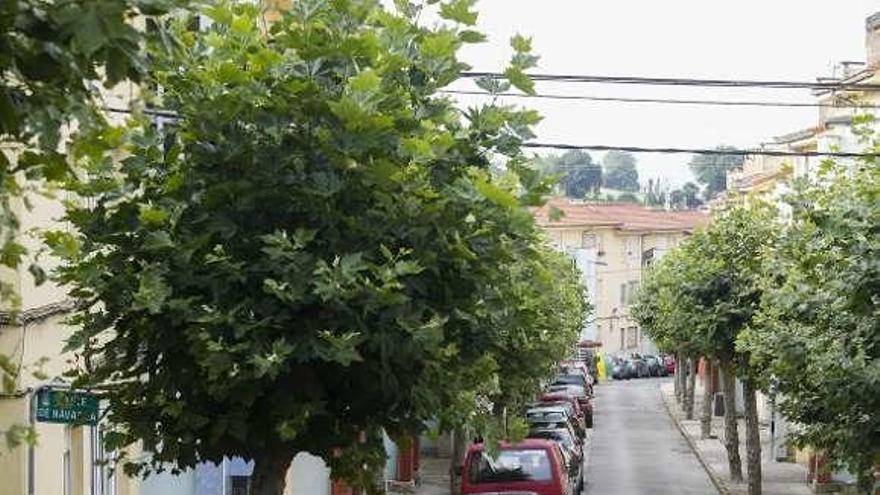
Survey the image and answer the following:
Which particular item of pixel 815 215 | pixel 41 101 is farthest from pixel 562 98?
pixel 41 101

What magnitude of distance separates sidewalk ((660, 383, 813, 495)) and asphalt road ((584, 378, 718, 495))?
28 cm

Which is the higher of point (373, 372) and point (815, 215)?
point (815, 215)

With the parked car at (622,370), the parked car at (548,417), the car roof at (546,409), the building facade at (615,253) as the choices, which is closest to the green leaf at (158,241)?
the parked car at (548,417)

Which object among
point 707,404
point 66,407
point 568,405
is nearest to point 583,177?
point 707,404

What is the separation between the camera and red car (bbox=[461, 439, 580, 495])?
66.0 ft

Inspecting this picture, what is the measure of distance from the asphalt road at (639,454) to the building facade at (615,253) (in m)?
23.7

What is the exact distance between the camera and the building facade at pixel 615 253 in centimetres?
8250

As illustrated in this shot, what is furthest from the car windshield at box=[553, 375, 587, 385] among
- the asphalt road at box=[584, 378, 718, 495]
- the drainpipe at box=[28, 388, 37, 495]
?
the drainpipe at box=[28, 388, 37, 495]

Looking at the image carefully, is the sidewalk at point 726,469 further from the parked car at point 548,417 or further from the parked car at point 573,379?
the parked car at point 548,417

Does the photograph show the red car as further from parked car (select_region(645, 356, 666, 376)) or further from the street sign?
parked car (select_region(645, 356, 666, 376))

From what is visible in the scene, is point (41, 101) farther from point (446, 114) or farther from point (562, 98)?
point (562, 98)

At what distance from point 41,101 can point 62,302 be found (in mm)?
9084

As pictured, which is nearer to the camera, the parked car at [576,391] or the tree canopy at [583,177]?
the parked car at [576,391]

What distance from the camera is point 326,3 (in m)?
8.66
